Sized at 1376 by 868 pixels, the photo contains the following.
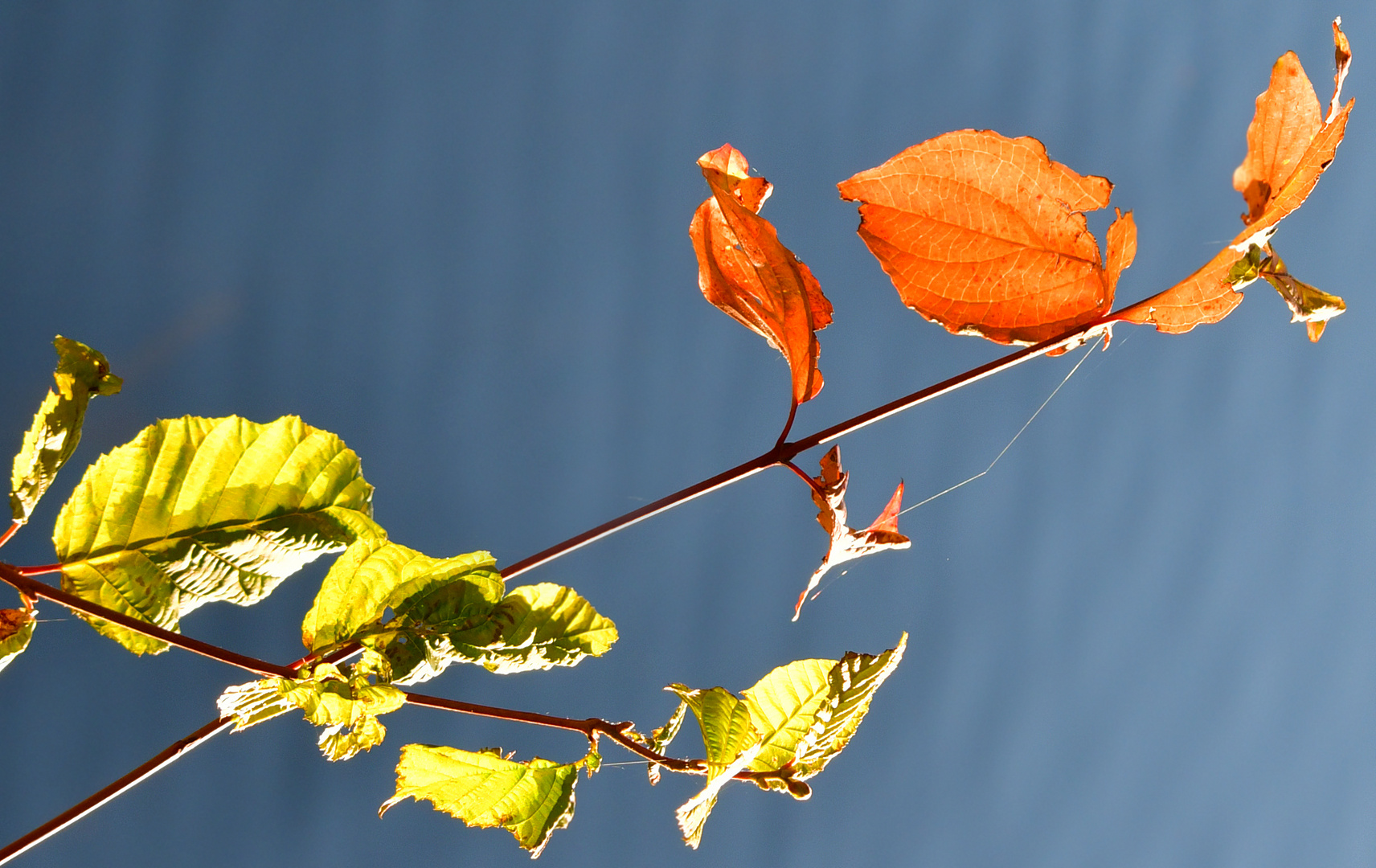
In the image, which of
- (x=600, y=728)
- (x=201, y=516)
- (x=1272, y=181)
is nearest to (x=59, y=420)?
(x=201, y=516)

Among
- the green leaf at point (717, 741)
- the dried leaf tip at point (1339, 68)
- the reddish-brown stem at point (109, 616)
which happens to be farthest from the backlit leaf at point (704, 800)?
the dried leaf tip at point (1339, 68)

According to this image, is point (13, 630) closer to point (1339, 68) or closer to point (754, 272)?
point (754, 272)

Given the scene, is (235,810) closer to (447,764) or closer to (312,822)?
(312,822)

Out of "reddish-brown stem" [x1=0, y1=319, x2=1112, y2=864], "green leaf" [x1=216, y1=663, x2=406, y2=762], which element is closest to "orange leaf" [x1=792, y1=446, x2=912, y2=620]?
"reddish-brown stem" [x1=0, y1=319, x2=1112, y2=864]

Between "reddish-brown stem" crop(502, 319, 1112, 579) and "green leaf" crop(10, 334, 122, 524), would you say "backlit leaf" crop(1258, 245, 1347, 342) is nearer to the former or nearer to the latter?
"reddish-brown stem" crop(502, 319, 1112, 579)

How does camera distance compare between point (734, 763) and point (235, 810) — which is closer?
point (734, 763)

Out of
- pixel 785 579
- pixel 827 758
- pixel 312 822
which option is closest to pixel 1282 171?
pixel 827 758
